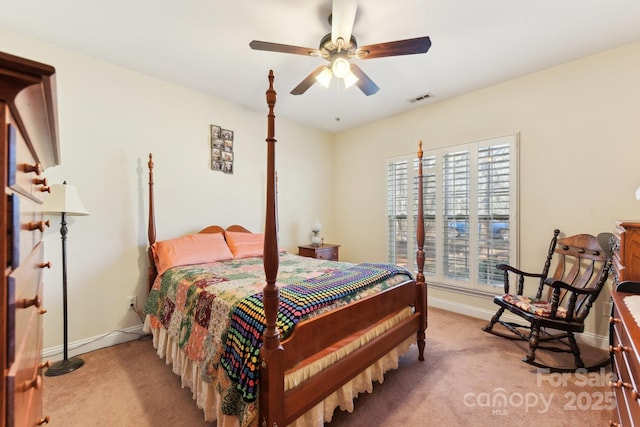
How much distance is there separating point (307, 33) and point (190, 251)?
2215 mm

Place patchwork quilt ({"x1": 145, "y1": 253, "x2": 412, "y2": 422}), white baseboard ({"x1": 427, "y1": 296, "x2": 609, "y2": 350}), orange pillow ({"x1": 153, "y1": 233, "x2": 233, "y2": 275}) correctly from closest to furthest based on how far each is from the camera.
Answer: patchwork quilt ({"x1": 145, "y1": 253, "x2": 412, "y2": 422}) → white baseboard ({"x1": 427, "y1": 296, "x2": 609, "y2": 350}) → orange pillow ({"x1": 153, "y1": 233, "x2": 233, "y2": 275})

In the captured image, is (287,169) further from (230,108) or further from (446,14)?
(446,14)

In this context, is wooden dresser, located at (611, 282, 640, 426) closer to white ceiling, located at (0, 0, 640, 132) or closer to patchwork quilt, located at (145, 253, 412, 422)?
patchwork quilt, located at (145, 253, 412, 422)

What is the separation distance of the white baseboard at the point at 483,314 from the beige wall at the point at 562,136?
0.04 feet

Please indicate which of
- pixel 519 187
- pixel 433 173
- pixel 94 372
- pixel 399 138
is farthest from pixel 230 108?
pixel 519 187

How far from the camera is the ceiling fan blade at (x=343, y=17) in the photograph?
5.50 ft

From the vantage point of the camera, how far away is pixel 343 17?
1.75 m

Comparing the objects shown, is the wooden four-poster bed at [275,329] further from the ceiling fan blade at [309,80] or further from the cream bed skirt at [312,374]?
the ceiling fan blade at [309,80]

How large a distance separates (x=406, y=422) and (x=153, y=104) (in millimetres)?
3527

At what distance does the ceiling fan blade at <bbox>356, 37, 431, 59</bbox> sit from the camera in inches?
67.6

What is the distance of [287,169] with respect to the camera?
4.09 meters

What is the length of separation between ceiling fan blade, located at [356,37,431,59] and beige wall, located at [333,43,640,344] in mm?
1774

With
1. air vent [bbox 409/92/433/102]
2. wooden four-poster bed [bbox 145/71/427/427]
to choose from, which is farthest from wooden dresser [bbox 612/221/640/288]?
air vent [bbox 409/92/433/102]

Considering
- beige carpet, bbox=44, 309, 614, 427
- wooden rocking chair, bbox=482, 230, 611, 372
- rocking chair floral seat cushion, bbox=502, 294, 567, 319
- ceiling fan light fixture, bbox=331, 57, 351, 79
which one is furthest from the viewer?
rocking chair floral seat cushion, bbox=502, 294, 567, 319
